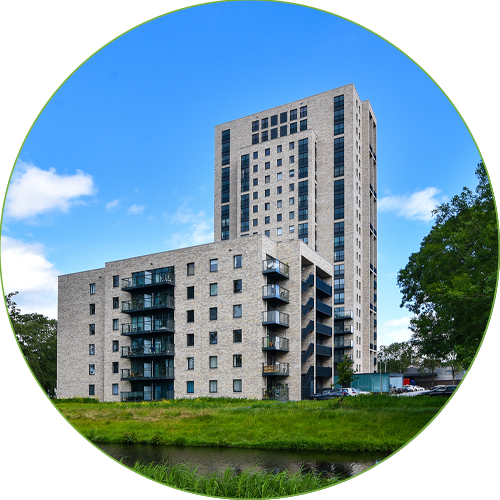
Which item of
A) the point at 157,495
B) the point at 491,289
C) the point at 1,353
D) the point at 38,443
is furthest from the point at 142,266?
the point at 157,495

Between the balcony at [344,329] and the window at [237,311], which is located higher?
the window at [237,311]

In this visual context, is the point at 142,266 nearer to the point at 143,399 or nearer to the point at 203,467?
the point at 143,399

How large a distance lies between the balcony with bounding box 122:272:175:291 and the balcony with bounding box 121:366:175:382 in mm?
8464

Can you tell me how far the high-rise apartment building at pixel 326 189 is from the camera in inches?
2972

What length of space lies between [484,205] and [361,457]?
12.7m

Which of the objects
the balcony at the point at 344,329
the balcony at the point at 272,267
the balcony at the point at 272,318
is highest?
the balcony at the point at 272,267

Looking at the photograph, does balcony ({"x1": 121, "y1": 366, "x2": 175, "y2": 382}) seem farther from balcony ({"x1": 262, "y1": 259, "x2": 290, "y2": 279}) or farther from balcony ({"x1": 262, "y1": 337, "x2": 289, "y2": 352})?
balcony ({"x1": 262, "y1": 259, "x2": 290, "y2": 279})

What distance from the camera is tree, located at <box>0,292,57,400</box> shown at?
182 feet

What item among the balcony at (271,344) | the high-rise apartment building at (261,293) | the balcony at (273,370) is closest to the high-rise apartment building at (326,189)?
the high-rise apartment building at (261,293)

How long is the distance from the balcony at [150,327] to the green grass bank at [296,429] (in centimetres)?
2216

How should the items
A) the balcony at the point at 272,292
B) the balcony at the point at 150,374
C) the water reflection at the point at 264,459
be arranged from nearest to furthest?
1. the water reflection at the point at 264,459
2. the balcony at the point at 272,292
3. the balcony at the point at 150,374

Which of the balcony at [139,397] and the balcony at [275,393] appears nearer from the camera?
the balcony at [275,393]

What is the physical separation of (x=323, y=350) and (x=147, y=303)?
64.3 feet

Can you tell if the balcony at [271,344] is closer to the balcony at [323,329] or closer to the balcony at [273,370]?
the balcony at [273,370]
